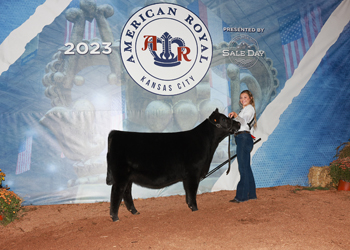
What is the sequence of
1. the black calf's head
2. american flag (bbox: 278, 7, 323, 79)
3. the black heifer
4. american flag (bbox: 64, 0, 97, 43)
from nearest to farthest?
the black heifer < the black calf's head < american flag (bbox: 64, 0, 97, 43) < american flag (bbox: 278, 7, 323, 79)

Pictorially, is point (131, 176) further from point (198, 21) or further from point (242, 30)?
point (242, 30)

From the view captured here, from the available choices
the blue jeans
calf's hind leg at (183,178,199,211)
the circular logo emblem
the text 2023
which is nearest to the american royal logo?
the text 2023

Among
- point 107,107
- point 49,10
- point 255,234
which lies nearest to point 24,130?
point 107,107

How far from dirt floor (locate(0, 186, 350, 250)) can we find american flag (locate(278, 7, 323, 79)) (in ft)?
8.73

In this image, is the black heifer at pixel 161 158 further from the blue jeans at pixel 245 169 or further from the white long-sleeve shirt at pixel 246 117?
the blue jeans at pixel 245 169

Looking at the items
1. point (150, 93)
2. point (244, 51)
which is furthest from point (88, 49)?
point (244, 51)

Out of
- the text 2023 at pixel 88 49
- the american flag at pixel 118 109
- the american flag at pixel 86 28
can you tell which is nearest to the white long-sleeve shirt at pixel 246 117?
the american flag at pixel 118 109

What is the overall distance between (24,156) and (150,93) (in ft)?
7.74

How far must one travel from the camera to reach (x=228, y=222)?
2744 millimetres

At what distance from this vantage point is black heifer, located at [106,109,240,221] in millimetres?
3285

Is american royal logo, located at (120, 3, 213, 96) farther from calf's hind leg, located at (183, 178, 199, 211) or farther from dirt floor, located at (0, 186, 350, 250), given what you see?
dirt floor, located at (0, 186, 350, 250)

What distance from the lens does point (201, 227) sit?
265cm

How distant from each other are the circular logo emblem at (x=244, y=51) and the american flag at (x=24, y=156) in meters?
3.92

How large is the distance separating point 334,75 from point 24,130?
5.94 m
